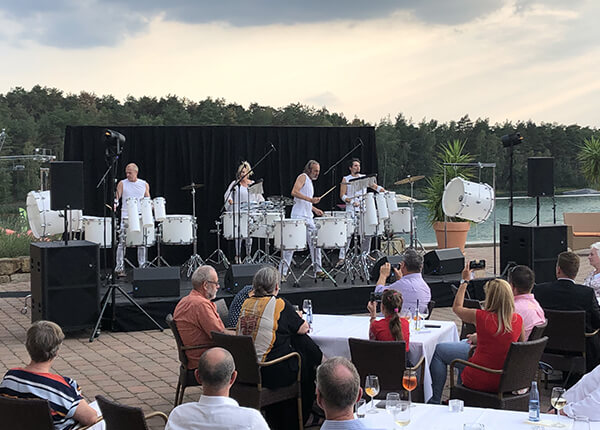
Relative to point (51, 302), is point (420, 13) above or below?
above

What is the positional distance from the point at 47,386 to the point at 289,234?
6853 mm

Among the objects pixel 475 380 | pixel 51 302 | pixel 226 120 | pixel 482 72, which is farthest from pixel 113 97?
pixel 475 380

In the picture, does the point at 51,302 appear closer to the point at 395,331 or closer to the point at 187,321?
the point at 187,321

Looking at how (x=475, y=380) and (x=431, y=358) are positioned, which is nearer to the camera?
(x=475, y=380)

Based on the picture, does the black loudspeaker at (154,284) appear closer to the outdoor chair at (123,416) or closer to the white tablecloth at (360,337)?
the white tablecloth at (360,337)

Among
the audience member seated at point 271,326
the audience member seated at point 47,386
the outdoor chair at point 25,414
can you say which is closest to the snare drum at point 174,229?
the audience member seated at point 271,326

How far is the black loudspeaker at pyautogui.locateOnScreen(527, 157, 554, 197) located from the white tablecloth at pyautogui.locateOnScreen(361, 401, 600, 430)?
6.97 metres

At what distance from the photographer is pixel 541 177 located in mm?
10461

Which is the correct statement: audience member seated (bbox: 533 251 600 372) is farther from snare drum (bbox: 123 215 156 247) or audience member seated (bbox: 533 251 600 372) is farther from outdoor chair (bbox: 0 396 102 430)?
snare drum (bbox: 123 215 156 247)

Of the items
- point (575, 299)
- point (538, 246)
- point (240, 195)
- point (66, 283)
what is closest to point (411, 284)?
point (575, 299)

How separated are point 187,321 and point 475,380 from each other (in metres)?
2.13

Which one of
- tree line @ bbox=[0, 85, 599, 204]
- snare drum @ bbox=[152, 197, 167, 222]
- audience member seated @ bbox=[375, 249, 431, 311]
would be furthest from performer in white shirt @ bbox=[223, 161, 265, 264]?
tree line @ bbox=[0, 85, 599, 204]

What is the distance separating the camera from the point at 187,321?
18.8 ft

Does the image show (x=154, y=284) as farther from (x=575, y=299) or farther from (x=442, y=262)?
(x=575, y=299)
